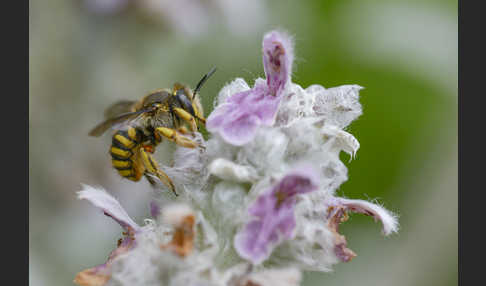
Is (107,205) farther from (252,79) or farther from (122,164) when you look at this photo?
(252,79)

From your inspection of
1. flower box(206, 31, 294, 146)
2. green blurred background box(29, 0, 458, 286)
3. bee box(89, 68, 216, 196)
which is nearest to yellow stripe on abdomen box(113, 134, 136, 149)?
bee box(89, 68, 216, 196)

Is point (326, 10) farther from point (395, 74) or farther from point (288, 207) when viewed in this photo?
point (288, 207)

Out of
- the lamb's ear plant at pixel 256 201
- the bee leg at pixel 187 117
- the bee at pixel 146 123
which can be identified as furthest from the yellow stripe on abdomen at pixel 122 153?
the lamb's ear plant at pixel 256 201

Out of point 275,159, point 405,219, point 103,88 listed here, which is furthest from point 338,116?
point 405,219

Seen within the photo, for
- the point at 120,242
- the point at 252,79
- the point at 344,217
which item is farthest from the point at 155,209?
the point at 252,79

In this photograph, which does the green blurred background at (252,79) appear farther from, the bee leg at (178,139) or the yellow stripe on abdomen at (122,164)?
the bee leg at (178,139)

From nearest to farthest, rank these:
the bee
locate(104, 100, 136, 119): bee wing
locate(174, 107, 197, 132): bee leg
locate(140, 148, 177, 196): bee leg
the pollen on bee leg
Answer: the pollen on bee leg < locate(140, 148, 177, 196): bee leg < locate(174, 107, 197, 132): bee leg < the bee < locate(104, 100, 136, 119): bee wing

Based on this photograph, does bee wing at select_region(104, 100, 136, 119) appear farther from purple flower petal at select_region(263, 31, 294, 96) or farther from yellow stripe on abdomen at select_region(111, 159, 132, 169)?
purple flower petal at select_region(263, 31, 294, 96)
